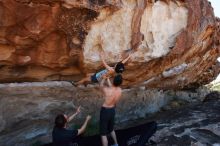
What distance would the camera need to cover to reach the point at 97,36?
7684 mm

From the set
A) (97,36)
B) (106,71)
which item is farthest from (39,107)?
(97,36)

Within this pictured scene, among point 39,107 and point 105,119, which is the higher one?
point 39,107

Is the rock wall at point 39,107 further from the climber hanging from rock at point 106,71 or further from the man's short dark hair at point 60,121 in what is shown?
the man's short dark hair at point 60,121

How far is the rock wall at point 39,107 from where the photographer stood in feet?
25.2

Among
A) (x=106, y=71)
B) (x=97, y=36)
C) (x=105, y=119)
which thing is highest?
(x=97, y=36)

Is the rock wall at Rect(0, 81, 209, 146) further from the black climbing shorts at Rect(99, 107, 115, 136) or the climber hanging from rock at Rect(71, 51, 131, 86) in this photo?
the black climbing shorts at Rect(99, 107, 115, 136)

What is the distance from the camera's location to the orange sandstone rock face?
273 inches

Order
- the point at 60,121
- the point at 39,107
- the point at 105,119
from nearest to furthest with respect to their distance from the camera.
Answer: the point at 60,121 < the point at 105,119 < the point at 39,107

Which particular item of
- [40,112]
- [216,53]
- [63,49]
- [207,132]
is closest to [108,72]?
[63,49]

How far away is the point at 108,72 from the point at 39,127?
71.8 inches

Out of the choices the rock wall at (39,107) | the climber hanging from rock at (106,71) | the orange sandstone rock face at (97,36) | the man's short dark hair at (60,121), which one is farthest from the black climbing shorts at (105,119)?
the rock wall at (39,107)

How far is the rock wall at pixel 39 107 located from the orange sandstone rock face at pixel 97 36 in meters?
0.22

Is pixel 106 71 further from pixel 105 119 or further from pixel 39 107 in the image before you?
pixel 39 107

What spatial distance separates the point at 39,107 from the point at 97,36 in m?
1.80
